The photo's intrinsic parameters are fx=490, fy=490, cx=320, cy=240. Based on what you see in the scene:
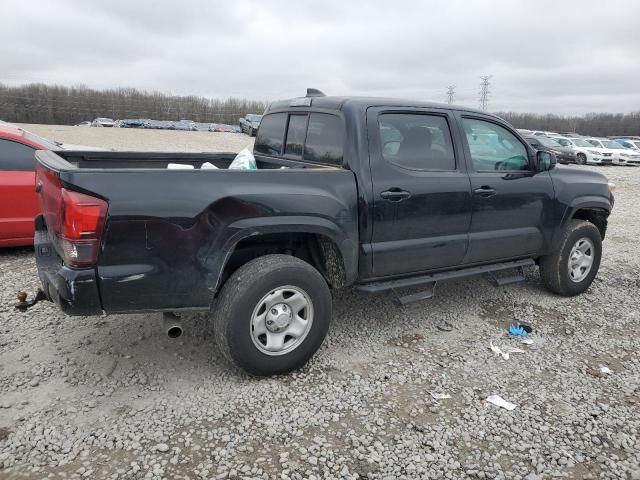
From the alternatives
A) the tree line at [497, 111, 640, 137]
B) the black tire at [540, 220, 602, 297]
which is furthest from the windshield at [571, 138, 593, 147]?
the tree line at [497, 111, 640, 137]

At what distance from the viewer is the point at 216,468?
8.43 ft

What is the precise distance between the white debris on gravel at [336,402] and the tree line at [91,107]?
207 ft

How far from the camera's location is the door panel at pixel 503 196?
4262mm

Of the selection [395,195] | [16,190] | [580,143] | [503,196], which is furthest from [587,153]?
[16,190]

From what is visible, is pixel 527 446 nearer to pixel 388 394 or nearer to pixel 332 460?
pixel 388 394

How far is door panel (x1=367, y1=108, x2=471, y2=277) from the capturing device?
3.71m

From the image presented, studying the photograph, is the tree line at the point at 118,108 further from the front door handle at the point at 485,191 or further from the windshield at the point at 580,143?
the front door handle at the point at 485,191

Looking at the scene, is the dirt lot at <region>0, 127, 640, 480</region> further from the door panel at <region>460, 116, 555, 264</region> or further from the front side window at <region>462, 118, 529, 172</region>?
Answer: the front side window at <region>462, 118, 529, 172</region>

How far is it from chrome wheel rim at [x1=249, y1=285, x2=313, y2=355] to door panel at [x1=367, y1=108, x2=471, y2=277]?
69 cm

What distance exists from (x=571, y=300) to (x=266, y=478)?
3.97 meters

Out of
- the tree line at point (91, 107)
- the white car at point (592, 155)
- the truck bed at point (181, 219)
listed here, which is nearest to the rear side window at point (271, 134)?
the truck bed at point (181, 219)

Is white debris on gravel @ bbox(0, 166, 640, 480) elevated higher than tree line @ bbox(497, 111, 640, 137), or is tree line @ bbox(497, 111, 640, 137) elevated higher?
tree line @ bbox(497, 111, 640, 137)

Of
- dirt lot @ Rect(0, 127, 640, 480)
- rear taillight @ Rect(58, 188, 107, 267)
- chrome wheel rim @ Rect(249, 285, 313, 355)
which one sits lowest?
dirt lot @ Rect(0, 127, 640, 480)

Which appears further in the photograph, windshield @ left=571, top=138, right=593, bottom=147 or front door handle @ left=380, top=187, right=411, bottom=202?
windshield @ left=571, top=138, right=593, bottom=147
